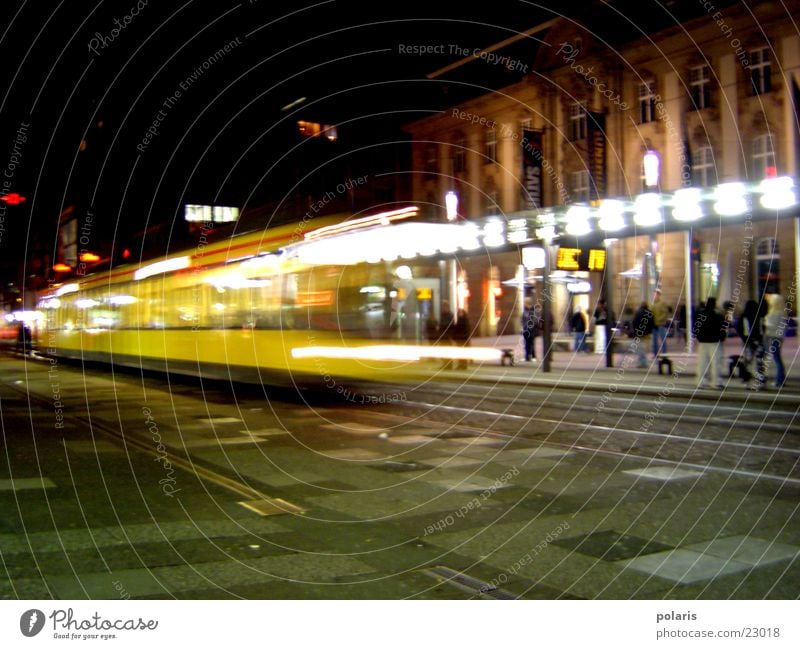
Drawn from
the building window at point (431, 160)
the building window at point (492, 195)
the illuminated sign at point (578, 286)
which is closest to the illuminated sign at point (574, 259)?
the illuminated sign at point (578, 286)

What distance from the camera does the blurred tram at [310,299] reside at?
1524cm

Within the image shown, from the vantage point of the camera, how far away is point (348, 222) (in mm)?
15117

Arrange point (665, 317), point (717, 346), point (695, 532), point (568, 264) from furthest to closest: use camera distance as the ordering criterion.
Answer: point (665, 317), point (568, 264), point (717, 346), point (695, 532)

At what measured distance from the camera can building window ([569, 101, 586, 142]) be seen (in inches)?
1508

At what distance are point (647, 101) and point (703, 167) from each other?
4238 mm

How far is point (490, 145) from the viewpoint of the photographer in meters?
45.2

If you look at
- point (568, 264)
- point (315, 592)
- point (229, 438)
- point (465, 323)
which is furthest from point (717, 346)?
point (315, 592)

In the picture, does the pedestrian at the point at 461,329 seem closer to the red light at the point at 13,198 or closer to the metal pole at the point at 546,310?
the metal pole at the point at 546,310

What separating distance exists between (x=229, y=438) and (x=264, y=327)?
4915 mm

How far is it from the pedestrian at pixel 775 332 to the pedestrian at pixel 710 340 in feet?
3.07

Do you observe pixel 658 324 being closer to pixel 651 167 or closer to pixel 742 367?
pixel 651 167

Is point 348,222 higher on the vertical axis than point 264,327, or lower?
higher
